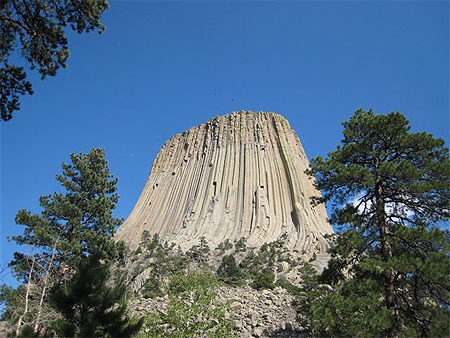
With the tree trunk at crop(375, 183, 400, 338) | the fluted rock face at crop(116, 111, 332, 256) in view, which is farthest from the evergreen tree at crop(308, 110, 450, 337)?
the fluted rock face at crop(116, 111, 332, 256)

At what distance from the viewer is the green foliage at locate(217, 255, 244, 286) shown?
27.6 meters

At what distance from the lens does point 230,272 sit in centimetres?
3002

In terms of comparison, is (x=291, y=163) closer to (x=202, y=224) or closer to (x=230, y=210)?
(x=230, y=210)

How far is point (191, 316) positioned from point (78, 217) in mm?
9249

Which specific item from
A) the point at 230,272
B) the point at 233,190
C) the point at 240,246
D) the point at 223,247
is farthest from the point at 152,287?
the point at 233,190

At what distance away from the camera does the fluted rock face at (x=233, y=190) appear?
41.8m

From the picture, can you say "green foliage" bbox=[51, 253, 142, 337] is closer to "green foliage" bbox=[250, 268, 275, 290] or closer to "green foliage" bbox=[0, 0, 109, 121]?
"green foliage" bbox=[0, 0, 109, 121]

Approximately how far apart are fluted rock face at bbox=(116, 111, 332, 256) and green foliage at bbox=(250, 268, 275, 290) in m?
9.01

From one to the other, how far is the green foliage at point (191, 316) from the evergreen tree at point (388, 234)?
3642mm

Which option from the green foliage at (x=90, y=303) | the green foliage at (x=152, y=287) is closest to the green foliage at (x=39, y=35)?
the green foliage at (x=90, y=303)

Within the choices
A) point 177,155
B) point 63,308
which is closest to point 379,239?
point 63,308

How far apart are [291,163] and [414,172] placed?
40.2 metres

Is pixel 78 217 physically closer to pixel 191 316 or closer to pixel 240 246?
pixel 191 316

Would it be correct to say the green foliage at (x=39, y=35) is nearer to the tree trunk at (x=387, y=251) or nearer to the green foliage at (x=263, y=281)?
the tree trunk at (x=387, y=251)
